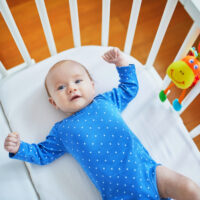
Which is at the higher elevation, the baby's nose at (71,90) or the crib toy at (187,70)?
the baby's nose at (71,90)

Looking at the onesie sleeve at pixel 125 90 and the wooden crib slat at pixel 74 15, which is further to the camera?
the onesie sleeve at pixel 125 90

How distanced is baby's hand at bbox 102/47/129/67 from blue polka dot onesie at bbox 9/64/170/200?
0.36 ft

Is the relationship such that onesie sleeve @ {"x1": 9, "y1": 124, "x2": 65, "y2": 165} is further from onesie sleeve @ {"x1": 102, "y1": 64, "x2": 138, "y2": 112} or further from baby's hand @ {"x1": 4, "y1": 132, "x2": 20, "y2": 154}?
onesie sleeve @ {"x1": 102, "y1": 64, "x2": 138, "y2": 112}

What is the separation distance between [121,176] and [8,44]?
112cm

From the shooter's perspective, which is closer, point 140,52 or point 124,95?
point 124,95

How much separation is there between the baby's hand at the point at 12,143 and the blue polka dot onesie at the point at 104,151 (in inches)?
0.7

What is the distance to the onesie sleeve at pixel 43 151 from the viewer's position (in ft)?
2.52

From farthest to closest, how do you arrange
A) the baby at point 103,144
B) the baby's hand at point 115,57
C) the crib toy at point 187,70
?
1. the baby's hand at point 115,57
2. the baby at point 103,144
3. the crib toy at point 187,70

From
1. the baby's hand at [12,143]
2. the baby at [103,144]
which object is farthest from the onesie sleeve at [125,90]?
the baby's hand at [12,143]

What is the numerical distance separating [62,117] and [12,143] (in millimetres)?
226

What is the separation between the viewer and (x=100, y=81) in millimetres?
959

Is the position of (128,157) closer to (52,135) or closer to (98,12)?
(52,135)

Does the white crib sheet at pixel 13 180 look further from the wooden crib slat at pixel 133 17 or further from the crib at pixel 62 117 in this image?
the wooden crib slat at pixel 133 17

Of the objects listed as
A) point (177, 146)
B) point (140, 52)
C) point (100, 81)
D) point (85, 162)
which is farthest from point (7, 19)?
point (140, 52)
